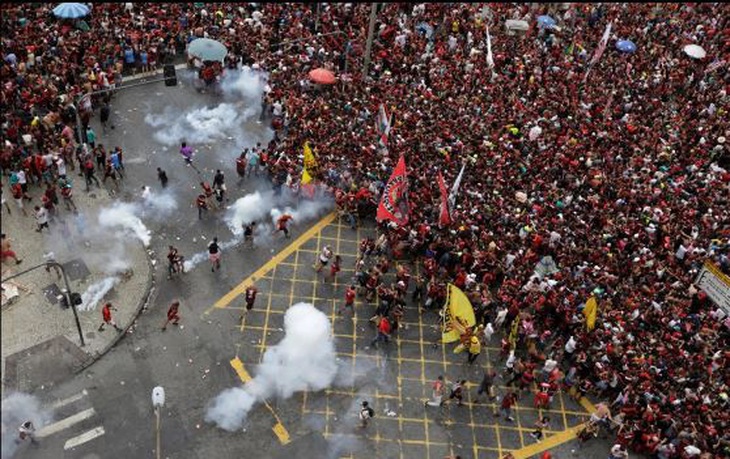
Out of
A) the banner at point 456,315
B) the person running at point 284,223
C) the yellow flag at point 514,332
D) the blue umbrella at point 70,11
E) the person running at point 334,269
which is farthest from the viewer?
the blue umbrella at point 70,11

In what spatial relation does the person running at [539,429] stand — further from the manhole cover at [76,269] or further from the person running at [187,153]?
the person running at [187,153]

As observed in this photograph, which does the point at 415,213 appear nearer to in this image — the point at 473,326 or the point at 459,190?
the point at 459,190

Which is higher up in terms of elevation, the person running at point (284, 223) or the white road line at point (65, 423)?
the person running at point (284, 223)

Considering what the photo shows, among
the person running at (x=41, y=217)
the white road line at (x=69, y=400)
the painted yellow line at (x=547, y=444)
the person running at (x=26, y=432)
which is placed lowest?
the painted yellow line at (x=547, y=444)

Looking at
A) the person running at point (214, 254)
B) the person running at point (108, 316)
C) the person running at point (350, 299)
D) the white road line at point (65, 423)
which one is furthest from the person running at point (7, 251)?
the person running at point (350, 299)

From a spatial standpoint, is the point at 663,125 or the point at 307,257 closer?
the point at 307,257

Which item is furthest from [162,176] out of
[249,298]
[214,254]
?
[249,298]

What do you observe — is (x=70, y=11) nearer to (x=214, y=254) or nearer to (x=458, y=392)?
(x=214, y=254)

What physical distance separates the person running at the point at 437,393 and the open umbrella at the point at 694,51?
79.4ft

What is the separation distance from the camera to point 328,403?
933 inches

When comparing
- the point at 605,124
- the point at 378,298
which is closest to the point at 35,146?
the point at 378,298

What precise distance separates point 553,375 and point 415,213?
26.5 ft

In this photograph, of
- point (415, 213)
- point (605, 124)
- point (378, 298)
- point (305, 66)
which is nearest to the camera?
point (378, 298)

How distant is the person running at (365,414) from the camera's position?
2262cm
